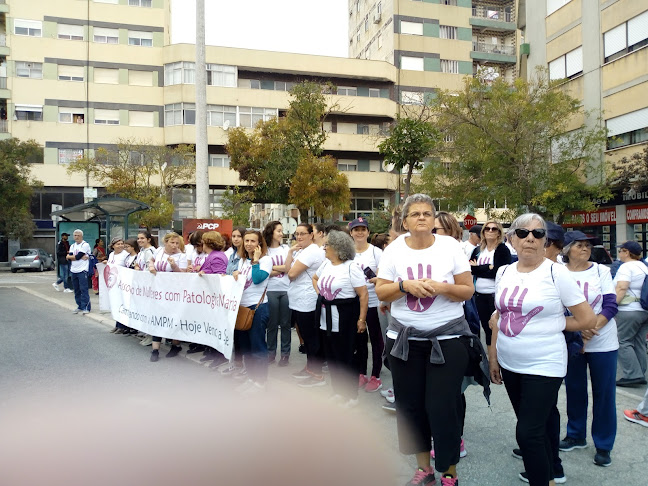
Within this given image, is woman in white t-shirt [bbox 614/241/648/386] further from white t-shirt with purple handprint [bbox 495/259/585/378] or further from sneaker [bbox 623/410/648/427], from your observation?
white t-shirt with purple handprint [bbox 495/259/585/378]

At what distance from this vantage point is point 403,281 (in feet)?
11.8

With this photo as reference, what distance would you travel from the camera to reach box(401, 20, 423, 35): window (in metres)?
50.1

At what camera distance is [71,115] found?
44.3 meters

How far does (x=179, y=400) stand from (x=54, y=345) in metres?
4.25

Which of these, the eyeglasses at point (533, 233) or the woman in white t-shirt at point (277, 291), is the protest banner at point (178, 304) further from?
the eyeglasses at point (533, 233)

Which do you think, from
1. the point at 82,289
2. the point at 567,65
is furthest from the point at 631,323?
the point at 567,65

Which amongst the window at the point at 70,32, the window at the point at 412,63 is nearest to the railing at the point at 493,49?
the window at the point at 412,63

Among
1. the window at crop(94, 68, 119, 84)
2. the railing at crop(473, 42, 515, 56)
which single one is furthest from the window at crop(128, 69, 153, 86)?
the railing at crop(473, 42, 515, 56)

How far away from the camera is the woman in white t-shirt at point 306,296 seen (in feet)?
21.3

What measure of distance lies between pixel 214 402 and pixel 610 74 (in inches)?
987

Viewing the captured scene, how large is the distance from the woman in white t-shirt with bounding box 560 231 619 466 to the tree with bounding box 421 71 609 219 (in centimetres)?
1905

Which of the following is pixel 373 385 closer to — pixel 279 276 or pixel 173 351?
pixel 279 276

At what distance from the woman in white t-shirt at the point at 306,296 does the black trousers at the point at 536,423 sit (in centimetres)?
315

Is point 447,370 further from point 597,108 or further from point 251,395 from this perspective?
point 597,108
